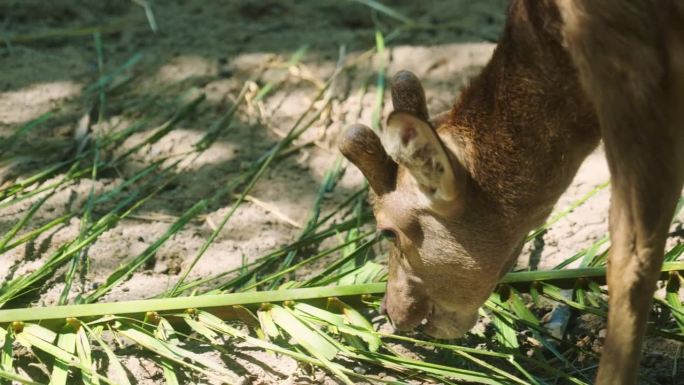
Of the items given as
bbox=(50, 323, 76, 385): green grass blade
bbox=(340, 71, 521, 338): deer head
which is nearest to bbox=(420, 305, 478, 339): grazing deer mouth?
bbox=(340, 71, 521, 338): deer head

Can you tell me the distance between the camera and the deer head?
145 inches

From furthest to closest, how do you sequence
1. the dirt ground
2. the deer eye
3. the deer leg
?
the dirt ground → the deer eye → the deer leg

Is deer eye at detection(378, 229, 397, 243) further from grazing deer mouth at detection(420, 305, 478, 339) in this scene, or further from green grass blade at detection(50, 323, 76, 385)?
green grass blade at detection(50, 323, 76, 385)

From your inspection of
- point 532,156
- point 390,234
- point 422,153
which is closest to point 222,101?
point 390,234

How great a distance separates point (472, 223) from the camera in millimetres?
3846

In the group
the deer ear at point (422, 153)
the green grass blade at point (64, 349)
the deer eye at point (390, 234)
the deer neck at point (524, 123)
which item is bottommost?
the green grass blade at point (64, 349)

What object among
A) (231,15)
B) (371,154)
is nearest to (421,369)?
(371,154)

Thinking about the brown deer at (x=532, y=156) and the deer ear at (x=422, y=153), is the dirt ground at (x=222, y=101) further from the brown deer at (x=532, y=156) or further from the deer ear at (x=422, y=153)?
the deer ear at (x=422, y=153)

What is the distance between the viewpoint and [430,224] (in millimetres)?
3879

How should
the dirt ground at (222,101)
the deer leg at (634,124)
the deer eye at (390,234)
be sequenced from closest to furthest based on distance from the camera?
the deer leg at (634,124) < the deer eye at (390,234) < the dirt ground at (222,101)

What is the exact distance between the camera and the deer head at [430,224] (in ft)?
12.1

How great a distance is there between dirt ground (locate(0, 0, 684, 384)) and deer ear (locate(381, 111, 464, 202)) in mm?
825

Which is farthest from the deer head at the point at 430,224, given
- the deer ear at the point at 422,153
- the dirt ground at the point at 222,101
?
the dirt ground at the point at 222,101

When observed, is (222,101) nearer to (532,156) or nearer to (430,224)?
(430,224)
